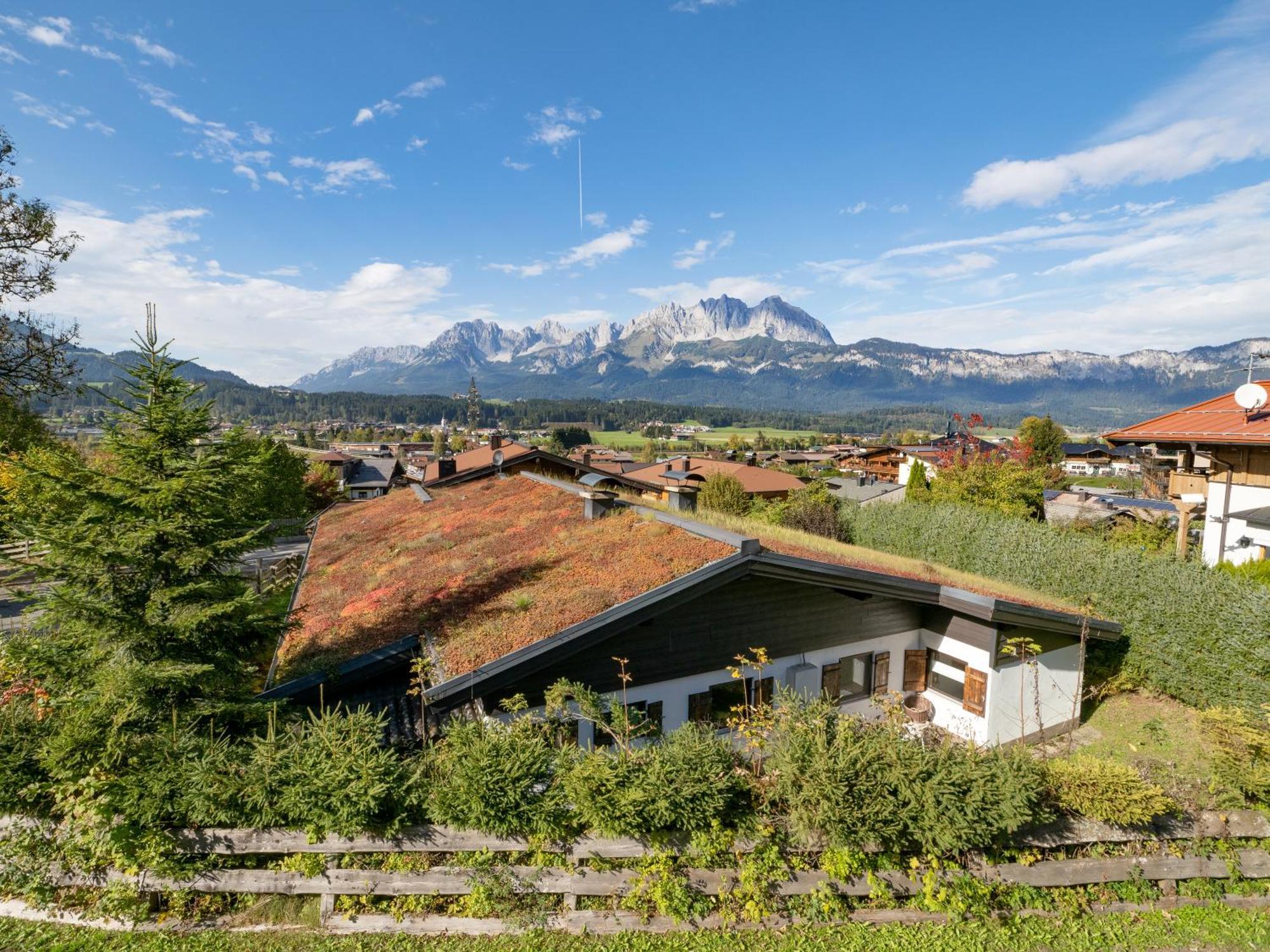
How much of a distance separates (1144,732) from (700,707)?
10.3 metres

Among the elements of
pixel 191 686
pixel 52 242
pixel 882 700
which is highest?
pixel 52 242

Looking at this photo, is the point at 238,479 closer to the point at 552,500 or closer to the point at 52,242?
the point at 552,500

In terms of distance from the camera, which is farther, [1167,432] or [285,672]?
[1167,432]

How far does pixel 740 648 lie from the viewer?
10.5 m

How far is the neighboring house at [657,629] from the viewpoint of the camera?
8.72 meters

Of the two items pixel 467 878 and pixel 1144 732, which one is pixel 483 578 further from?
pixel 1144 732

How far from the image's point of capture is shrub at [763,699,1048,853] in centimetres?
564

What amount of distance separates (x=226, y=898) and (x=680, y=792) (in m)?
5.04

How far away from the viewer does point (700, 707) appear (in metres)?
10.2

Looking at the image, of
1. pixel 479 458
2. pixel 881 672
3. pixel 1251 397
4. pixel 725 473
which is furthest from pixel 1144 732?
pixel 725 473

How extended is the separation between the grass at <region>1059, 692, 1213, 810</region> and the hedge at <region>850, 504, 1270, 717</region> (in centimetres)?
46

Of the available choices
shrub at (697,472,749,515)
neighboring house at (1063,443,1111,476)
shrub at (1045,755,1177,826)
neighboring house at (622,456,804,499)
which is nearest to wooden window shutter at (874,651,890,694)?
shrub at (1045,755,1177,826)

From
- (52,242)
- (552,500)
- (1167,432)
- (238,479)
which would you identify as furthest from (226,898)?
(1167,432)

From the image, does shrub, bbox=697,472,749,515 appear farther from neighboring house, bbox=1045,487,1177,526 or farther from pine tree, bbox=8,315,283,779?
pine tree, bbox=8,315,283,779
